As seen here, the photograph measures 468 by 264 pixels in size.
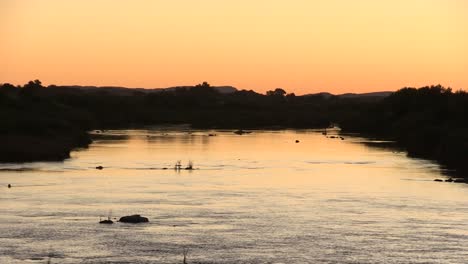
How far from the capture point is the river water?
39.2 m

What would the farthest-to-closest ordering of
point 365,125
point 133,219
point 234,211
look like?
point 365,125 → point 234,211 → point 133,219

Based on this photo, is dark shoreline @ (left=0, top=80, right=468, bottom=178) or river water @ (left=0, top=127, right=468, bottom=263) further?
dark shoreline @ (left=0, top=80, right=468, bottom=178)

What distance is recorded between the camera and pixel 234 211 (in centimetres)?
5062

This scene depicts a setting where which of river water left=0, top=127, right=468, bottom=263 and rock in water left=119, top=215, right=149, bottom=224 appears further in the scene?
rock in water left=119, top=215, right=149, bottom=224

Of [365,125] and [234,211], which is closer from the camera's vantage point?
[234,211]

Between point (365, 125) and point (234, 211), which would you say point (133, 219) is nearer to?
point (234, 211)

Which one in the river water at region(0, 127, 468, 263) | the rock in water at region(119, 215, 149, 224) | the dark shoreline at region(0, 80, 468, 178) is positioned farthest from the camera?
the dark shoreline at region(0, 80, 468, 178)

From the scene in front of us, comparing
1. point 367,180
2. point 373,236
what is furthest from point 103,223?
point 367,180

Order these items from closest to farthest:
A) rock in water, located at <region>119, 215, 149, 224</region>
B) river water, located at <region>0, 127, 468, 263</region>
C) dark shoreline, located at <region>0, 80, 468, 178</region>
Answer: river water, located at <region>0, 127, 468, 263</region>, rock in water, located at <region>119, 215, 149, 224</region>, dark shoreline, located at <region>0, 80, 468, 178</region>

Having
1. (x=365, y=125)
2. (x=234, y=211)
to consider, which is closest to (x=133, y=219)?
(x=234, y=211)

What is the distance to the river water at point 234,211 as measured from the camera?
129 ft

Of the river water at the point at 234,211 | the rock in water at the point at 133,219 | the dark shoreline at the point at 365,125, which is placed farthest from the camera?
the dark shoreline at the point at 365,125

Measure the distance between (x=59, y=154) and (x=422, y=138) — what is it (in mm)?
39458

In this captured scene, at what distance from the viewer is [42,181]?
6469cm
